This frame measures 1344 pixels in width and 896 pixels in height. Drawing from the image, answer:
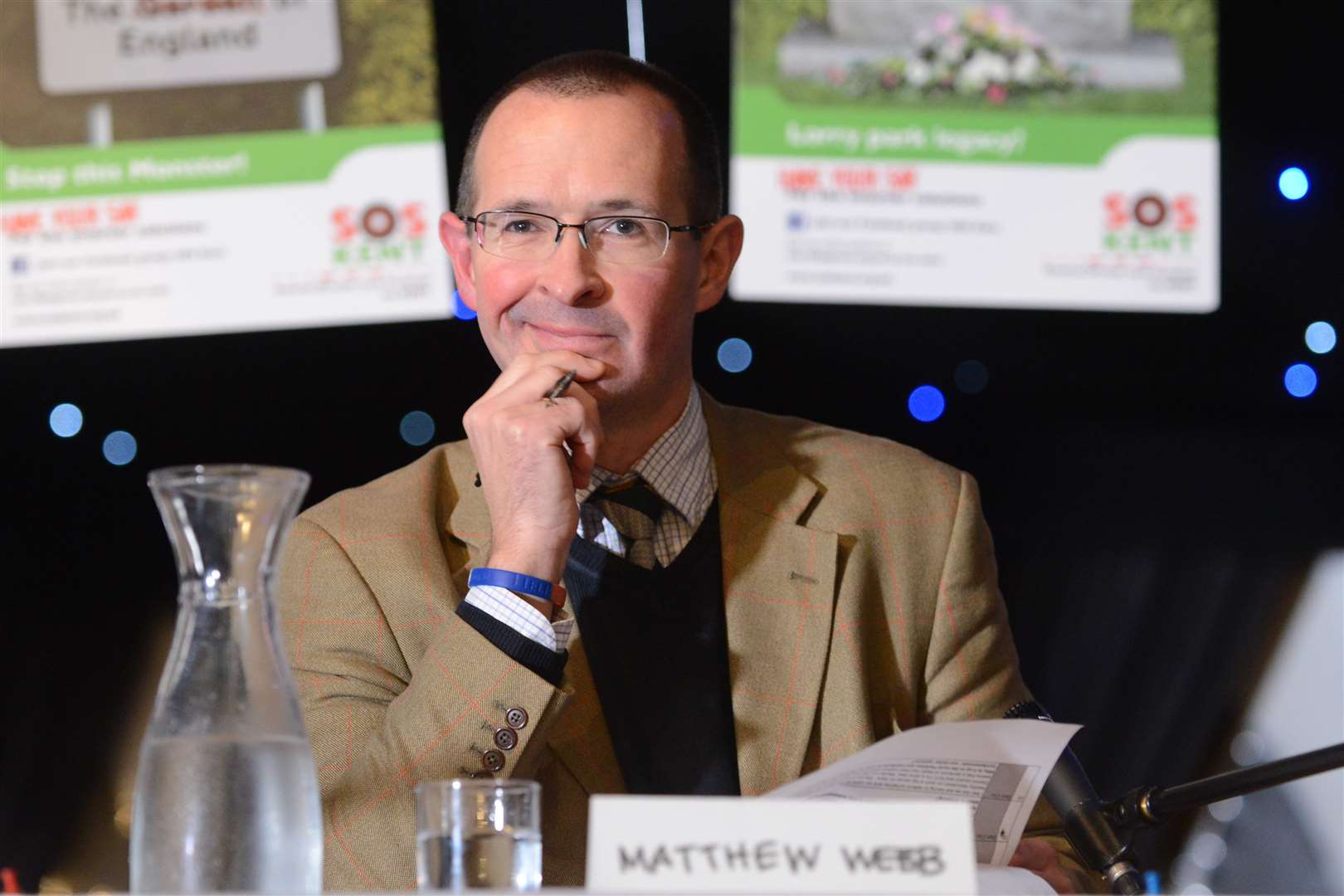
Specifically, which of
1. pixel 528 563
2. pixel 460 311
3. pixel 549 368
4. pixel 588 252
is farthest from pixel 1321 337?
pixel 528 563

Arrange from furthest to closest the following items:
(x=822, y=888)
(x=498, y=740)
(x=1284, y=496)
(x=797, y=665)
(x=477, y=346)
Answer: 1. (x=1284, y=496)
2. (x=477, y=346)
3. (x=797, y=665)
4. (x=498, y=740)
5. (x=822, y=888)

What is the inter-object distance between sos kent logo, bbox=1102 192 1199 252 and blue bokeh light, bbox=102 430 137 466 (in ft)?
7.12

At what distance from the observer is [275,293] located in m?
3.20

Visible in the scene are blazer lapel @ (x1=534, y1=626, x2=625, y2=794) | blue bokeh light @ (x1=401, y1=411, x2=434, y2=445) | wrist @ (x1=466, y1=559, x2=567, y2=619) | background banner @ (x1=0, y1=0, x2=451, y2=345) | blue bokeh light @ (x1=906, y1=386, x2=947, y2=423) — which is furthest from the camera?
blue bokeh light @ (x1=906, y1=386, x2=947, y2=423)

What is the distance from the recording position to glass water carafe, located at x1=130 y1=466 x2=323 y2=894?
75 centimetres

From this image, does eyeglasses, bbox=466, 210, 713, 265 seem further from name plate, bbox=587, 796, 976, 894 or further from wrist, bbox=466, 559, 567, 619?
name plate, bbox=587, 796, 976, 894

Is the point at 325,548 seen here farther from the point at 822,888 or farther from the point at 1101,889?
the point at 822,888

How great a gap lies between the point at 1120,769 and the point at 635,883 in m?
3.29

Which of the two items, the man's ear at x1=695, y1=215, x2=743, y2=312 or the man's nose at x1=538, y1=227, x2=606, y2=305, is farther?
the man's ear at x1=695, y1=215, x2=743, y2=312

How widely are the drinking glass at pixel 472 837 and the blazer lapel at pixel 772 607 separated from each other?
68cm

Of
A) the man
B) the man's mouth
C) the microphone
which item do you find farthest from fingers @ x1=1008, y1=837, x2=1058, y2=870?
the man's mouth

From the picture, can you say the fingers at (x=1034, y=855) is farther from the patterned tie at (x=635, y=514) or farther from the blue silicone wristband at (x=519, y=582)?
the patterned tie at (x=635, y=514)

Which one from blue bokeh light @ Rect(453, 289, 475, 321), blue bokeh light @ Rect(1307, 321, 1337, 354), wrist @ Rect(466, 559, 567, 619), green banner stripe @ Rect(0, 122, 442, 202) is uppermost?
green banner stripe @ Rect(0, 122, 442, 202)

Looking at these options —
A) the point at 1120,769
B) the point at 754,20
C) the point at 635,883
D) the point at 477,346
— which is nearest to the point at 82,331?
the point at 477,346
